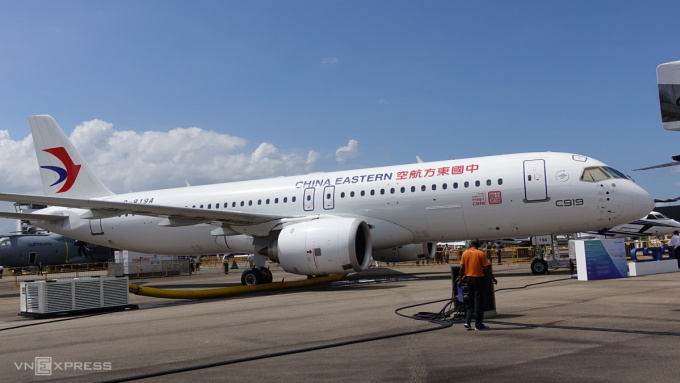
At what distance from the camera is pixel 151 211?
18109mm

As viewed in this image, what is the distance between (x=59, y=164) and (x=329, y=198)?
1272 cm

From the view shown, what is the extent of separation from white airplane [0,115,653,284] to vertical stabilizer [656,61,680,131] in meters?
11.0

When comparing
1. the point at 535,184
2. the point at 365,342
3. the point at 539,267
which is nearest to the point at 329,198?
the point at 535,184

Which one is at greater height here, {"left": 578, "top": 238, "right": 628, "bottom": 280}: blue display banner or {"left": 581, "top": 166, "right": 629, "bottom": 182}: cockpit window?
{"left": 581, "top": 166, "right": 629, "bottom": 182}: cockpit window

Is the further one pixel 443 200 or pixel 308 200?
pixel 308 200

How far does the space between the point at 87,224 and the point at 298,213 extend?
9741 millimetres

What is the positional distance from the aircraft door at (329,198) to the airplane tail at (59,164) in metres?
11.3

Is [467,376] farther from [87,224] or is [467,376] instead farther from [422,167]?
[87,224]

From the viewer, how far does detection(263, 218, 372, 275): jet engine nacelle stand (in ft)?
55.4

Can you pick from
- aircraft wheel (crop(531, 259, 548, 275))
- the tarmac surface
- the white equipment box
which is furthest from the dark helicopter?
aircraft wheel (crop(531, 259, 548, 275))

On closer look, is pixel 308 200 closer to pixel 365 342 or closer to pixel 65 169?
pixel 65 169

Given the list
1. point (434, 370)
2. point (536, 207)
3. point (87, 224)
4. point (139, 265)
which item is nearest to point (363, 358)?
point (434, 370)

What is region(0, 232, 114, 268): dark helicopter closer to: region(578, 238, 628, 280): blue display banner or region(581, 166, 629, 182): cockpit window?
region(581, 166, 629, 182): cockpit window

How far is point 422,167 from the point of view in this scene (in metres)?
19.5
